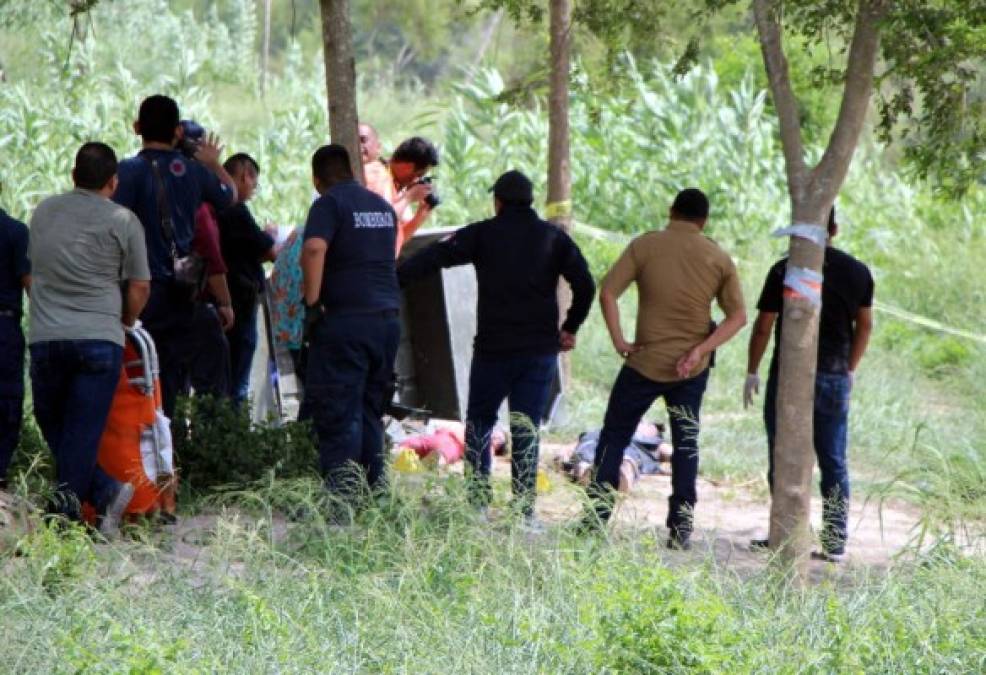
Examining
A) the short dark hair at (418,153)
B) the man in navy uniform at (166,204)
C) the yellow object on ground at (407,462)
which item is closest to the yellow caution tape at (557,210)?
the short dark hair at (418,153)

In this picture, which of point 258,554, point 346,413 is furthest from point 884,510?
point 258,554

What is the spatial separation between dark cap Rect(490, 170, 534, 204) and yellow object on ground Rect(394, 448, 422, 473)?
1.75m

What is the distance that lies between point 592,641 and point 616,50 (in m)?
5.46

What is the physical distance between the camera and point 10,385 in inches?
293

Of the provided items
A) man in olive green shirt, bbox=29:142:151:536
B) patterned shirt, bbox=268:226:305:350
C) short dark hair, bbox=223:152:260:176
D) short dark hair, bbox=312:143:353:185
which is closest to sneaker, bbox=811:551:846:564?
patterned shirt, bbox=268:226:305:350

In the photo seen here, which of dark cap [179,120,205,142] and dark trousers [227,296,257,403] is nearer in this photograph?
dark cap [179,120,205,142]

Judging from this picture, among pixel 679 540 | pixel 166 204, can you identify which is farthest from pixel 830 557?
pixel 166 204

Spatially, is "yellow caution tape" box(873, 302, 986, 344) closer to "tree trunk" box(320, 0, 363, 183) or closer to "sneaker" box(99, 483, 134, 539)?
"tree trunk" box(320, 0, 363, 183)

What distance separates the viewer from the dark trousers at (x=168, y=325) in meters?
7.66

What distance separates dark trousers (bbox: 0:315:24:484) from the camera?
741 centimetres

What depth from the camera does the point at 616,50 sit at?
966 cm

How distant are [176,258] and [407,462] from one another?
198cm

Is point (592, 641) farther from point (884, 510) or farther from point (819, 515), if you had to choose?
point (884, 510)

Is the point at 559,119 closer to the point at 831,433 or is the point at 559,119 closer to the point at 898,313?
the point at 831,433
